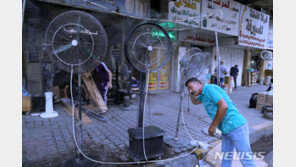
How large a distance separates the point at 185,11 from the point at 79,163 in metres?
6.92

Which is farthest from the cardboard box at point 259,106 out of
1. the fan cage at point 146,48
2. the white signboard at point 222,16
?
the fan cage at point 146,48

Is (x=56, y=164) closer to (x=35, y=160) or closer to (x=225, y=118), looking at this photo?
(x=35, y=160)

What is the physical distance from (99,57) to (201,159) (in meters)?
2.77

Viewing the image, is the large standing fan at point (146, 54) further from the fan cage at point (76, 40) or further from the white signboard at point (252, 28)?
the white signboard at point (252, 28)

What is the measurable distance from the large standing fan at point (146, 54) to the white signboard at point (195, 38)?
274 inches

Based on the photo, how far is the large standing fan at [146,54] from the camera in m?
2.75

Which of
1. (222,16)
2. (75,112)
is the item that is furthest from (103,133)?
(222,16)

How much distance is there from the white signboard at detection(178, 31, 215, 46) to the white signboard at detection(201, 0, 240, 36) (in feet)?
4.68

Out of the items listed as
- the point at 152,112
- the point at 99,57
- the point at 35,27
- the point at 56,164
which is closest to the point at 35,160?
the point at 56,164

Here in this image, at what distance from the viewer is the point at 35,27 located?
590 cm

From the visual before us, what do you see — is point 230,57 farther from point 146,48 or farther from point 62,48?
point 62,48

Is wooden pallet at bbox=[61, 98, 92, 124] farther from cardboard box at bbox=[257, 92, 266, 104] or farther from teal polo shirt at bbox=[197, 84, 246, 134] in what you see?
cardboard box at bbox=[257, 92, 266, 104]

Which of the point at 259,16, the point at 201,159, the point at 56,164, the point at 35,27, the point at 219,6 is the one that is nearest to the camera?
the point at 56,164

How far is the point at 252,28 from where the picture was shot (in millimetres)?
11070
